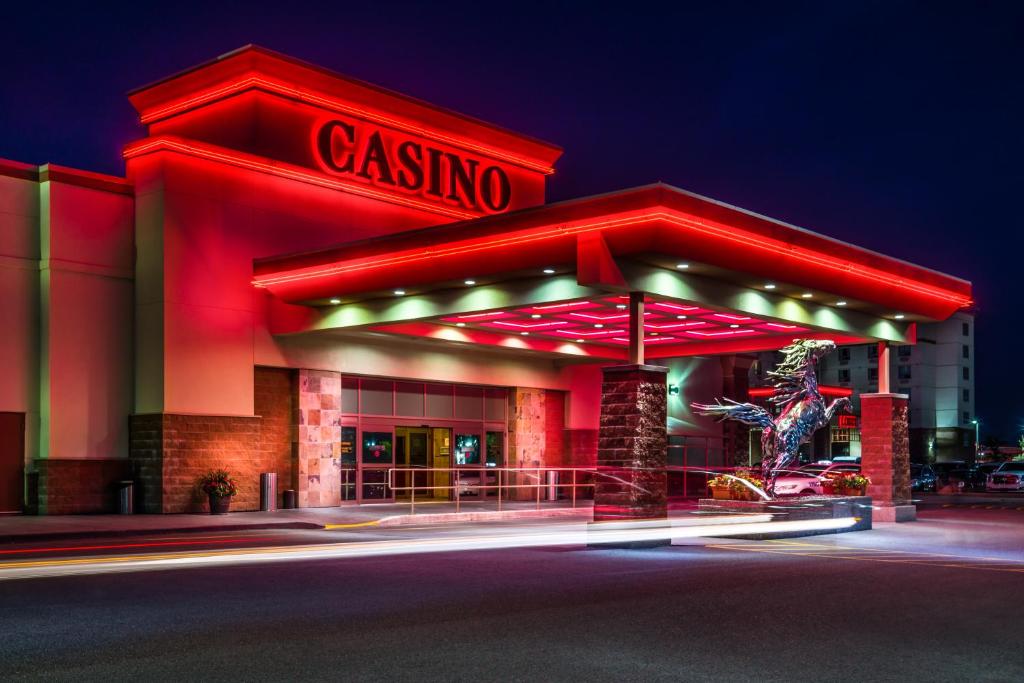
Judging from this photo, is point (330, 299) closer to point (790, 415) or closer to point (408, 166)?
point (408, 166)

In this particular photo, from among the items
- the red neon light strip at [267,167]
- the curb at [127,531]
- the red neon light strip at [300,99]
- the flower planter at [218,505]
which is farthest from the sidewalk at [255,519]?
the red neon light strip at [300,99]

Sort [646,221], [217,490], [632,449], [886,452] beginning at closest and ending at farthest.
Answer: [646,221] → [632,449] → [217,490] → [886,452]

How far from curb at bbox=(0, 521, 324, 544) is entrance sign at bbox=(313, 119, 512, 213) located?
36.0 feet

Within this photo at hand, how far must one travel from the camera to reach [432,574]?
1403 centimetres

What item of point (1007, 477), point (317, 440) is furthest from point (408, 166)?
point (1007, 477)

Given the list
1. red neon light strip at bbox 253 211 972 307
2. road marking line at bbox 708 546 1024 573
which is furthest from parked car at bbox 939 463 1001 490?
road marking line at bbox 708 546 1024 573

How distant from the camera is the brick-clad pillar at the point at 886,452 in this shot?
90.4ft

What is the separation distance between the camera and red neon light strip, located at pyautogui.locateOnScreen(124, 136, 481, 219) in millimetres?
25641

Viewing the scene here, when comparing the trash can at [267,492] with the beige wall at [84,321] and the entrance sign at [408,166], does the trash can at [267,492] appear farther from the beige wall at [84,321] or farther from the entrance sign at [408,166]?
the entrance sign at [408,166]

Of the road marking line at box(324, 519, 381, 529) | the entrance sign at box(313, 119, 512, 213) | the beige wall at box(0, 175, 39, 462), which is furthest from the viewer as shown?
the entrance sign at box(313, 119, 512, 213)

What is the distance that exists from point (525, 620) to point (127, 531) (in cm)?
1250

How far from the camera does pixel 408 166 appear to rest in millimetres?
32094

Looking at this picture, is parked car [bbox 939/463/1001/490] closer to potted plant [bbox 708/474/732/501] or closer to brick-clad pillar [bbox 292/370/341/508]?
potted plant [bbox 708/474/732/501]

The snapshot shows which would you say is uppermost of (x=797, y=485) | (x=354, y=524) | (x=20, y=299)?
(x=20, y=299)
